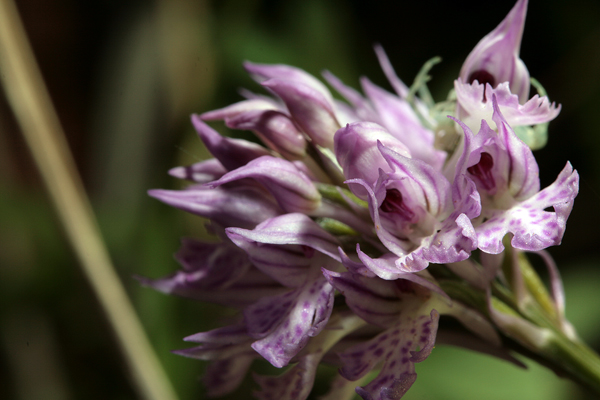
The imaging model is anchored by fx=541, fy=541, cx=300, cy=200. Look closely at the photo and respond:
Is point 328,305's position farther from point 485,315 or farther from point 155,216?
point 155,216

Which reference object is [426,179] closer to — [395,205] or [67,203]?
[395,205]

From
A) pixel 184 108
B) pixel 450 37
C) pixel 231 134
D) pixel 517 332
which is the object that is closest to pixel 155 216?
pixel 231 134

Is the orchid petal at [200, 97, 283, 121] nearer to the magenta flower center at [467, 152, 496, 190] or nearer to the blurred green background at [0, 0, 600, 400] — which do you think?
the magenta flower center at [467, 152, 496, 190]

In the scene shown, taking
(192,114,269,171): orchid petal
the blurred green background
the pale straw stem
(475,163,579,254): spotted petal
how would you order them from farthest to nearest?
the blurred green background, the pale straw stem, (192,114,269,171): orchid petal, (475,163,579,254): spotted petal

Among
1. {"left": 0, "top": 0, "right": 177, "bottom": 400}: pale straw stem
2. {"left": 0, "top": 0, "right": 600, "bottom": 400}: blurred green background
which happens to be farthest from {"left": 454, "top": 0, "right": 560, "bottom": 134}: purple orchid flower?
{"left": 0, "top": 0, "right": 600, "bottom": 400}: blurred green background

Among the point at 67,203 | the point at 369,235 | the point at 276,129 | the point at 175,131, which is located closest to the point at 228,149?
the point at 276,129

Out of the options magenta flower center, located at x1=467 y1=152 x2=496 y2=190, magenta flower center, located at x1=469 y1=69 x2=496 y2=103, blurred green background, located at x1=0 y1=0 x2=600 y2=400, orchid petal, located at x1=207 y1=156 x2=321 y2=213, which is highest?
magenta flower center, located at x1=469 y1=69 x2=496 y2=103
